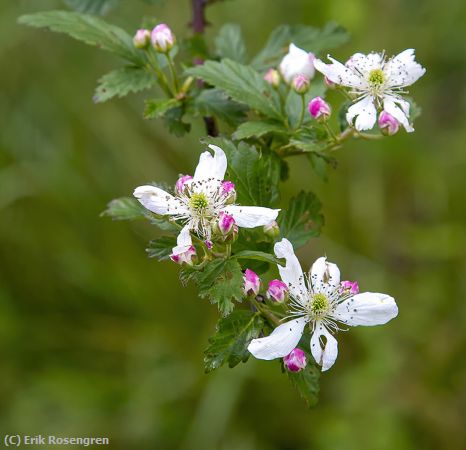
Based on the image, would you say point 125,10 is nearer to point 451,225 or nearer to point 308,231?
point 451,225

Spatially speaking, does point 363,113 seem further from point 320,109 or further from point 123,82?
point 123,82

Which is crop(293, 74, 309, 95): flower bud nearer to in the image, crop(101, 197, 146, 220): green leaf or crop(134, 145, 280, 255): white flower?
crop(134, 145, 280, 255): white flower

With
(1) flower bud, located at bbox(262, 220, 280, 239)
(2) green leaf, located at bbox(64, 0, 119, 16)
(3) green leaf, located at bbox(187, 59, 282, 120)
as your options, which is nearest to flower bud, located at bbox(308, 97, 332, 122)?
(3) green leaf, located at bbox(187, 59, 282, 120)

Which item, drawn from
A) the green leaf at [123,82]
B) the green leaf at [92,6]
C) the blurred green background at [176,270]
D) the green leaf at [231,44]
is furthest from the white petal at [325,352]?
the blurred green background at [176,270]

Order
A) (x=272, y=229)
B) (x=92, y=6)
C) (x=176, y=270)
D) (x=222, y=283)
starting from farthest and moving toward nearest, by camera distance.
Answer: (x=176, y=270) → (x=92, y=6) → (x=272, y=229) → (x=222, y=283)

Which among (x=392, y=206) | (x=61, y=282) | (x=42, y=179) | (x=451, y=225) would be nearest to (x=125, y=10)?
(x=42, y=179)

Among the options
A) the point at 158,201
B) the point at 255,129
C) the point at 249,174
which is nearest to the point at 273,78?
the point at 255,129

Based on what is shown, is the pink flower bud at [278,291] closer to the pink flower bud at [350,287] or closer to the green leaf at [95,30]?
the pink flower bud at [350,287]
